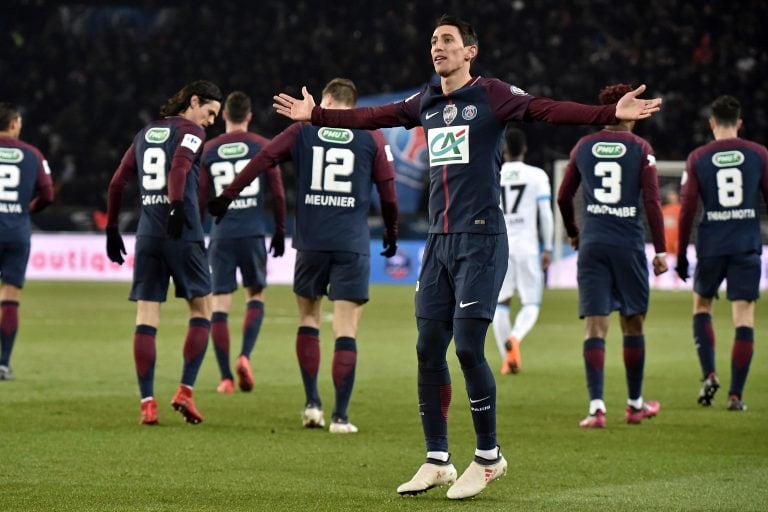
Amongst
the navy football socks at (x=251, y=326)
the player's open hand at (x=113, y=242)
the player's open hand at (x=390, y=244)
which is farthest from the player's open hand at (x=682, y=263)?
the player's open hand at (x=113, y=242)

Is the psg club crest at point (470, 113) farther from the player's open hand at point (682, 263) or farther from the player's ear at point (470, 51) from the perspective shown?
the player's open hand at point (682, 263)

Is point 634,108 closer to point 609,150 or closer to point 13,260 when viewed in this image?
point 609,150

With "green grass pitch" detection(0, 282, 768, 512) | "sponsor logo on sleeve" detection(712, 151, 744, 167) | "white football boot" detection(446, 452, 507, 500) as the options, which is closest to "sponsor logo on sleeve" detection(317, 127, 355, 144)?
"green grass pitch" detection(0, 282, 768, 512)

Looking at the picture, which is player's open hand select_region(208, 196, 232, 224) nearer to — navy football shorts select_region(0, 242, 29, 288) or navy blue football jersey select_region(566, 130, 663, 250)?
navy blue football jersey select_region(566, 130, 663, 250)

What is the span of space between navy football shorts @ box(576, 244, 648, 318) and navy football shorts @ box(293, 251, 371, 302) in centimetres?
147

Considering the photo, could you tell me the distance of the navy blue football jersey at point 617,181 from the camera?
340 inches

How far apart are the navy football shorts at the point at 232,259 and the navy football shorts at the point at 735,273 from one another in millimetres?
3435

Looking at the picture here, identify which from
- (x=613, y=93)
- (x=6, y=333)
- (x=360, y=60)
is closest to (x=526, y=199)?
(x=613, y=93)

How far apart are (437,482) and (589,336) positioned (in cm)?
316

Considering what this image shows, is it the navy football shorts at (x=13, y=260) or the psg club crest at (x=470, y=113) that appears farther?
the navy football shorts at (x=13, y=260)

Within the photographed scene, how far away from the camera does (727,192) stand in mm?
9586

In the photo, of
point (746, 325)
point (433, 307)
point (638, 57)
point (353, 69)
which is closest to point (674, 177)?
point (638, 57)

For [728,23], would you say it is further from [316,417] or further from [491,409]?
[491,409]

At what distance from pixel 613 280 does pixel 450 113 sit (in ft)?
10.0
